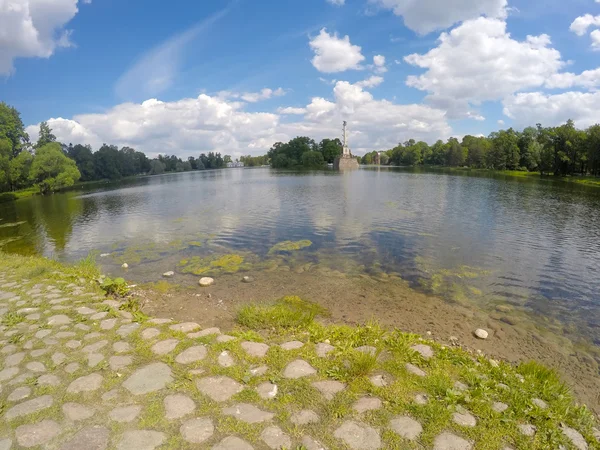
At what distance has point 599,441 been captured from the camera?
4.00 meters

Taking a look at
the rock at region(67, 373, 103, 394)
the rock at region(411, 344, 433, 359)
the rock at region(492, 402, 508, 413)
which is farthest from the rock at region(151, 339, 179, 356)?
the rock at region(492, 402, 508, 413)

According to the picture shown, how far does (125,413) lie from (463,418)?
434 centimetres

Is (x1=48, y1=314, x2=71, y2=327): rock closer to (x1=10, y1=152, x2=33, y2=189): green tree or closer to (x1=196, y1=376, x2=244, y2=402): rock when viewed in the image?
(x1=196, y1=376, x2=244, y2=402): rock

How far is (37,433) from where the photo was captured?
3.57m

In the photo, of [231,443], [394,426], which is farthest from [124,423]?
[394,426]

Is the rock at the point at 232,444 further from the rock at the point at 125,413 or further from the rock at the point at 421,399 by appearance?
the rock at the point at 421,399

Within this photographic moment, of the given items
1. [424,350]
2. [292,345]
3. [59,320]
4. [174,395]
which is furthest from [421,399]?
[59,320]

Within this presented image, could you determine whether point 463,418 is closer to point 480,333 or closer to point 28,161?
point 480,333

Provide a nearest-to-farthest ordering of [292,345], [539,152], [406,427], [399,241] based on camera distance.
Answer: [406,427]
[292,345]
[399,241]
[539,152]

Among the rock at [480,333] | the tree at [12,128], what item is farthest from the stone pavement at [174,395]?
the tree at [12,128]

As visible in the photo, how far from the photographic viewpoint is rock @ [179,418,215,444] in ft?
11.7

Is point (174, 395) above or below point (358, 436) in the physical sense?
above

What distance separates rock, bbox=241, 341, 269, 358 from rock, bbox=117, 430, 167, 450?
194 centimetres

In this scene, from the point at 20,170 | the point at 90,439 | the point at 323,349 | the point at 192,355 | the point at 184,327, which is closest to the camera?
the point at 90,439
